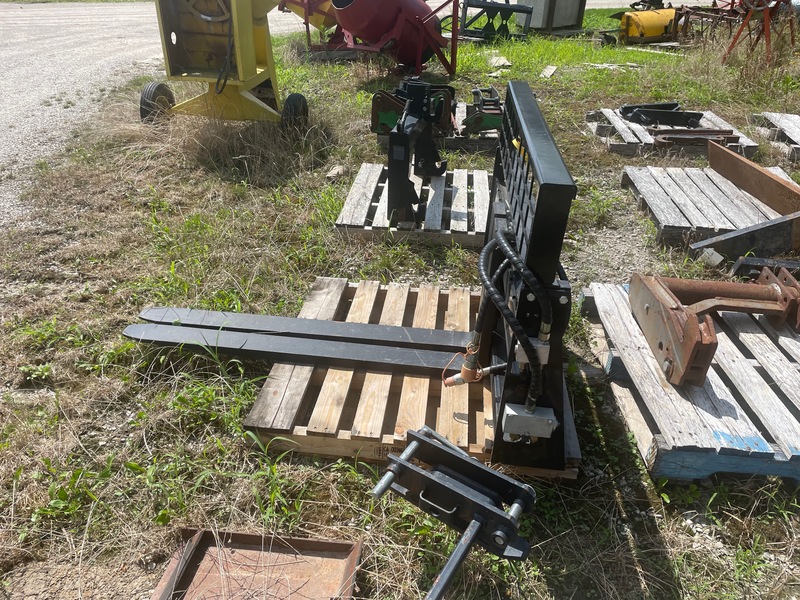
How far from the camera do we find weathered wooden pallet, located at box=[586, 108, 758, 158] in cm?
552

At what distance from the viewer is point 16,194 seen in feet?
16.0

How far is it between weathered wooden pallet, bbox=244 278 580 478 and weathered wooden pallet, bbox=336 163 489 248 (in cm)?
116

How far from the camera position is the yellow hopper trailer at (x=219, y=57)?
204 inches

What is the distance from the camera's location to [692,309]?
110 inches

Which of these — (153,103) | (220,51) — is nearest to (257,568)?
(220,51)

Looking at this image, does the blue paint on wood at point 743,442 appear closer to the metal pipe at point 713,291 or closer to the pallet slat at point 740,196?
the metal pipe at point 713,291

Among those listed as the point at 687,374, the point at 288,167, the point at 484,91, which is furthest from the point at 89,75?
the point at 687,374

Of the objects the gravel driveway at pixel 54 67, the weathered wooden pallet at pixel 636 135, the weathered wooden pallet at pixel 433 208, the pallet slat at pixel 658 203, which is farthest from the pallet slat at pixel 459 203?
the gravel driveway at pixel 54 67

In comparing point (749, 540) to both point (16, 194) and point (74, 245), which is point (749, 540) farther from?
point (16, 194)

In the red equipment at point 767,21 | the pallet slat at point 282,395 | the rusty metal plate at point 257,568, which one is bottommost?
the rusty metal plate at point 257,568

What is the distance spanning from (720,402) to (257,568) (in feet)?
6.93

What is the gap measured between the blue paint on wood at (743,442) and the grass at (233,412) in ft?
0.77

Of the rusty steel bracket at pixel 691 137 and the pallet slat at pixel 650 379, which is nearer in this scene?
the pallet slat at pixel 650 379

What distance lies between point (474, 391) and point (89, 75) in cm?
876
